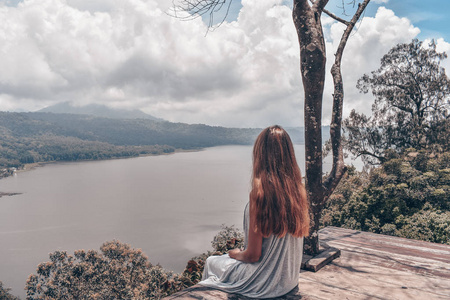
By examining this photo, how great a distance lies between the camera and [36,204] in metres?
71.9

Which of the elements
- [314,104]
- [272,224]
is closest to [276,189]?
[272,224]

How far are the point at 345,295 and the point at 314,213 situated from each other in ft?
2.53

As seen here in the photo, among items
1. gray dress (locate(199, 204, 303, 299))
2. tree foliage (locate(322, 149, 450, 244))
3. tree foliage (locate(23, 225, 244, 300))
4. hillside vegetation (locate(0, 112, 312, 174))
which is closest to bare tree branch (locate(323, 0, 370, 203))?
gray dress (locate(199, 204, 303, 299))

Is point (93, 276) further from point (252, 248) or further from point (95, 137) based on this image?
point (95, 137)

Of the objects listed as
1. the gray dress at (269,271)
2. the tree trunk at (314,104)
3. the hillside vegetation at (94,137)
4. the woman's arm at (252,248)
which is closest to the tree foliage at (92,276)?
the tree trunk at (314,104)

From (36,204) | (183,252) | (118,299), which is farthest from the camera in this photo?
(36,204)

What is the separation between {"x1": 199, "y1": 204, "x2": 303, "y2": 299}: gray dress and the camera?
199 centimetres

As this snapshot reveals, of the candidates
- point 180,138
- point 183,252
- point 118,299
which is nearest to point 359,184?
point 118,299

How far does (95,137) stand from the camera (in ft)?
496

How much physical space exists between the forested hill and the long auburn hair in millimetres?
98762

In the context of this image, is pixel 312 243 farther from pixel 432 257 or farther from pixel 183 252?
pixel 183 252

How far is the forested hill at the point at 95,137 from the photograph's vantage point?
111312 millimetres

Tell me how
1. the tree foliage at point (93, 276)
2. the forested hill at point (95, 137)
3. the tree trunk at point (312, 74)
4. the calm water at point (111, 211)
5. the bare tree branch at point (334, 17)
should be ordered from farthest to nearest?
the forested hill at point (95, 137) → the calm water at point (111, 211) → the tree foliage at point (93, 276) → the bare tree branch at point (334, 17) → the tree trunk at point (312, 74)

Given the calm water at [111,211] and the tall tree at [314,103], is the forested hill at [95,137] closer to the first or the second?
the calm water at [111,211]
